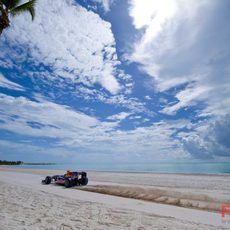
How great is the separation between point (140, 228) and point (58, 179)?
560 inches

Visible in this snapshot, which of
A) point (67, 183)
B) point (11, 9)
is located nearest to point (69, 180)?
point (67, 183)

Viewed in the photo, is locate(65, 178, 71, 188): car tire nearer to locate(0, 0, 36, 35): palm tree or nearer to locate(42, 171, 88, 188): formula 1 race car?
locate(42, 171, 88, 188): formula 1 race car

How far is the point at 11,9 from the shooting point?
1142 centimetres

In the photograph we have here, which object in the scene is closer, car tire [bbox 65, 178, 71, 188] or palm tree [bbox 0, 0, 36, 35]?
palm tree [bbox 0, 0, 36, 35]

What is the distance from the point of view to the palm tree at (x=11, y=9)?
10432mm

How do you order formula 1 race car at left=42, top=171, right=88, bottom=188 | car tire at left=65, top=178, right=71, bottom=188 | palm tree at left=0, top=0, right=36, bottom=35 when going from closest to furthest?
palm tree at left=0, top=0, right=36, bottom=35 < car tire at left=65, top=178, right=71, bottom=188 < formula 1 race car at left=42, top=171, right=88, bottom=188

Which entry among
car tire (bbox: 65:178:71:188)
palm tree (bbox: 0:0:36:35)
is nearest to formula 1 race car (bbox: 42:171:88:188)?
car tire (bbox: 65:178:71:188)

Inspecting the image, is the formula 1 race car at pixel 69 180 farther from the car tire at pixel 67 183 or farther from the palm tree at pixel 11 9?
the palm tree at pixel 11 9

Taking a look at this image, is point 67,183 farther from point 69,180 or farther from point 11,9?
point 11,9

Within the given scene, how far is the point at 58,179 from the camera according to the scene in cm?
1920

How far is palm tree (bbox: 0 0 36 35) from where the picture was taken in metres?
10.4

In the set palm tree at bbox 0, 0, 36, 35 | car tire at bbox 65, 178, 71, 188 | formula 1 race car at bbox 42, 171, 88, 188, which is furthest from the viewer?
formula 1 race car at bbox 42, 171, 88, 188

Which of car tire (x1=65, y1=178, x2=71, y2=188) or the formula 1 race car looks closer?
car tire (x1=65, y1=178, x2=71, y2=188)

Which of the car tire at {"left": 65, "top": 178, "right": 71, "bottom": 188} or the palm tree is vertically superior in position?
the palm tree
